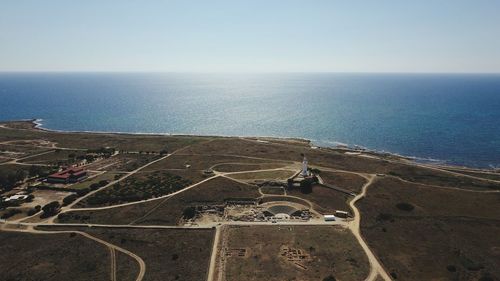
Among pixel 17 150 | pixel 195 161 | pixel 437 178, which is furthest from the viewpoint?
pixel 17 150

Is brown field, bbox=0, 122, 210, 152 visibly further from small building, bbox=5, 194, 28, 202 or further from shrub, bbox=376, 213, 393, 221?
shrub, bbox=376, 213, 393, 221

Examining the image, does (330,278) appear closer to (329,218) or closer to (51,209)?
(329,218)

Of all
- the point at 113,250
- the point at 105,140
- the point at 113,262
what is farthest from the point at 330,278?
the point at 105,140

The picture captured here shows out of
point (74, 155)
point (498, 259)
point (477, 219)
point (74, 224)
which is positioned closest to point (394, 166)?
point (477, 219)

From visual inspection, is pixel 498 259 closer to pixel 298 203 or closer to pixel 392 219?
pixel 392 219

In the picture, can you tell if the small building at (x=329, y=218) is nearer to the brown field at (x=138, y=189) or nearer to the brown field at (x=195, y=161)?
→ the brown field at (x=138, y=189)

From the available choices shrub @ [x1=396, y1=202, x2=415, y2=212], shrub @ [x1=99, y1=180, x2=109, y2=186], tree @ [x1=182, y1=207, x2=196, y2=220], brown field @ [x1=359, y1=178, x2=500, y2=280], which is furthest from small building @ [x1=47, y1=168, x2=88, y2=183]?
shrub @ [x1=396, y1=202, x2=415, y2=212]
